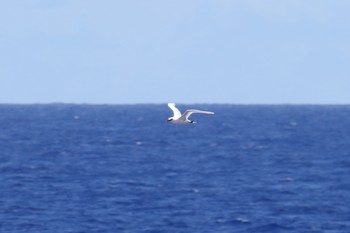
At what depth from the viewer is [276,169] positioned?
138750 millimetres

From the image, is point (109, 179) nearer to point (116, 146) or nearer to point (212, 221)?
point (212, 221)

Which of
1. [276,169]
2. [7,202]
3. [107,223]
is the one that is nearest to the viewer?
[107,223]

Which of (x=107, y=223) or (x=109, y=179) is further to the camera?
(x=109, y=179)

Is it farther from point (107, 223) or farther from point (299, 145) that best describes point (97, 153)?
point (107, 223)

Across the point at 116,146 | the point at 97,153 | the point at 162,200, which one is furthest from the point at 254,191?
the point at 116,146

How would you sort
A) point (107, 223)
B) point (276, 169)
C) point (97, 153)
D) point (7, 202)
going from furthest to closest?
point (97, 153) < point (276, 169) < point (7, 202) < point (107, 223)

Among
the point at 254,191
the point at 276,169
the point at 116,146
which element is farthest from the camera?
the point at 116,146

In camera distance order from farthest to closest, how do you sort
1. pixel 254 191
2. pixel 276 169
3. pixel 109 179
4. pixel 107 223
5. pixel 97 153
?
pixel 97 153 → pixel 276 169 → pixel 109 179 → pixel 254 191 → pixel 107 223

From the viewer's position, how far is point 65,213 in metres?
97.8

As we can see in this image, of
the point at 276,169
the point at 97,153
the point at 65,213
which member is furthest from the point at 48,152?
the point at 65,213

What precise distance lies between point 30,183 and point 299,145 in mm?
68051

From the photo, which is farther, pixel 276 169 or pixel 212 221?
pixel 276 169

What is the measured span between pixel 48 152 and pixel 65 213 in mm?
65502

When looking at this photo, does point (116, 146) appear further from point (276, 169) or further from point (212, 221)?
point (212, 221)
